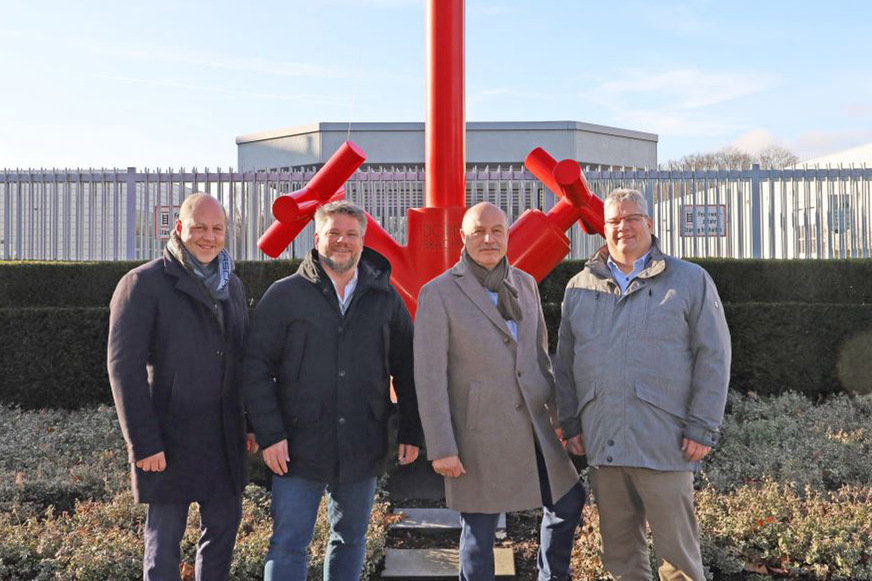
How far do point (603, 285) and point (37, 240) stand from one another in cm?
869

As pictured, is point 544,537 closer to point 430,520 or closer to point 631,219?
point 631,219

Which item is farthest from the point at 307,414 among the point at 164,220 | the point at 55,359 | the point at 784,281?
the point at 164,220

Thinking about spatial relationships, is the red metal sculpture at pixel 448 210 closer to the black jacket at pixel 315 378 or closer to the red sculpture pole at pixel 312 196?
the red sculpture pole at pixel 312 196

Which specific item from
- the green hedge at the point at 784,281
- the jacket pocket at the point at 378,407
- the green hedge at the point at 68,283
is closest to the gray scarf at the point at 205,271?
the jacket pocket at the point at 378,407

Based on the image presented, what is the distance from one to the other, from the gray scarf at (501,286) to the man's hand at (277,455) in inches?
34.2

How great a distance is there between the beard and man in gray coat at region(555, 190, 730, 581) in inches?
32.5

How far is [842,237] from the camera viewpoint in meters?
9.68

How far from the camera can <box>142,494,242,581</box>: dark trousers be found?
2.64 metres

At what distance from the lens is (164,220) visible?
29.7ft

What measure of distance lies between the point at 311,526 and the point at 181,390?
0.65 m

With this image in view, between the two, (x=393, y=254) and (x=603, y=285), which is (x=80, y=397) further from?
(x=603, y=285)

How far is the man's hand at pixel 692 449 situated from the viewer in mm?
2582

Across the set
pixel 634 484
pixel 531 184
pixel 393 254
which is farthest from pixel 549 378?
pixel 531 184

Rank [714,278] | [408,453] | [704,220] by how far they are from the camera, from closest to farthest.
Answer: [408,453] < [714,278] < [704,220]
